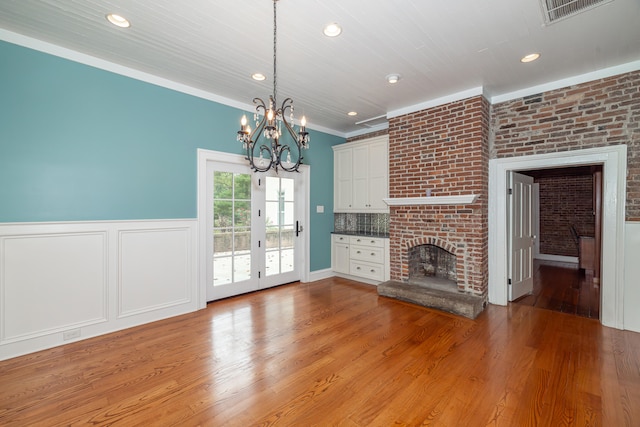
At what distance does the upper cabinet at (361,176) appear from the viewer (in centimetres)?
493

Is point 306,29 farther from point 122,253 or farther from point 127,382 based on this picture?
point 127,382

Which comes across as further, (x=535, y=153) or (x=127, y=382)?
(x=535, y=153)

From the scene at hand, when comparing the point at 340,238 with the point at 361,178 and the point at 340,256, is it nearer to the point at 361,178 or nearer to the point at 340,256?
the point at 340,256

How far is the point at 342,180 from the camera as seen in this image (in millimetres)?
5574

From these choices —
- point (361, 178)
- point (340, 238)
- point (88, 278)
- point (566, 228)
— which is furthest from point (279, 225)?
point (566, 228)

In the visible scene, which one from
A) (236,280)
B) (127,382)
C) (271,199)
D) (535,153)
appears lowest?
(127,382)

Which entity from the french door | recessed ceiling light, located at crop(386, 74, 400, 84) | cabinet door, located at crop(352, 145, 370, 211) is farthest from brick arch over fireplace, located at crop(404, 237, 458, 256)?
recessed ceiling light, located at crop(386, 74, 400, 84)

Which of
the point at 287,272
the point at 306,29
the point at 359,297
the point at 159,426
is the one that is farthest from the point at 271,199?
the point at 159,426

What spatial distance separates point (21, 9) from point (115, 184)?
5.25ft

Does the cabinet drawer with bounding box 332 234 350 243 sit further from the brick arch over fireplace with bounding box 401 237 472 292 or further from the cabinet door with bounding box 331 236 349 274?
the brick arch over fireplace with bounding box 401 237 472 292

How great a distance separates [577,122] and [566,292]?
109 inches

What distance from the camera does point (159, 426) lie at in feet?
5.77

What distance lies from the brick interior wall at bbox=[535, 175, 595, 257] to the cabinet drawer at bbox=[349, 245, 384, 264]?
231 inches

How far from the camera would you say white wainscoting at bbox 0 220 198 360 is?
8.58 ft
